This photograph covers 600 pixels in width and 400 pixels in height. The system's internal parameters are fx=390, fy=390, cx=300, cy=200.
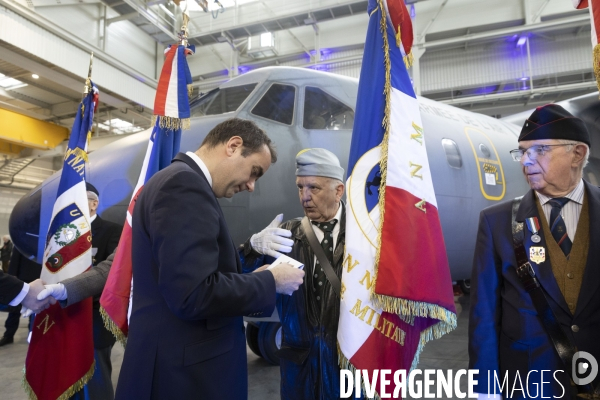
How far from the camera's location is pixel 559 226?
6.20 ft


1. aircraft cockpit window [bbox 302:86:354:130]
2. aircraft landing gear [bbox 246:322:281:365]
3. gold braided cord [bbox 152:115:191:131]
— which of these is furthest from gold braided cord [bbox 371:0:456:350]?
aircraft landing gear [bbox 246:322:281:365]

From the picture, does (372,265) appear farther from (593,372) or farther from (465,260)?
(465,260)

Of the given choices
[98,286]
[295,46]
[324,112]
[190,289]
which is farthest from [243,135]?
[295,46]

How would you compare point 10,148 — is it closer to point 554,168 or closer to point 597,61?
point 554,168

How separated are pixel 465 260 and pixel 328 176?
3.21 meters

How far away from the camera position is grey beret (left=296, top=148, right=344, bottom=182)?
2506 mm

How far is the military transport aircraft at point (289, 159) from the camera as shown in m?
3.55

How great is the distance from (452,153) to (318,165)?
2.78m

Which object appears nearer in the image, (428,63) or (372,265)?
(372,265)

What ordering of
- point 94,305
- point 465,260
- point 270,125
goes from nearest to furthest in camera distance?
1. point 94,305
2. point 270,125
3. point 465,260

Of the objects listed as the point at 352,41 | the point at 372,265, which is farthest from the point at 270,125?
the point at 352,41

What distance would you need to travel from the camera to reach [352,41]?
15703 millimetres

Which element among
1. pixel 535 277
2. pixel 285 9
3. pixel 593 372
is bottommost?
pixel 593 372

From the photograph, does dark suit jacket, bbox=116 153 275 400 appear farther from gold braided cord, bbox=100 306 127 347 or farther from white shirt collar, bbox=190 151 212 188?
gold braided cord, bbox=100 306 127 347
